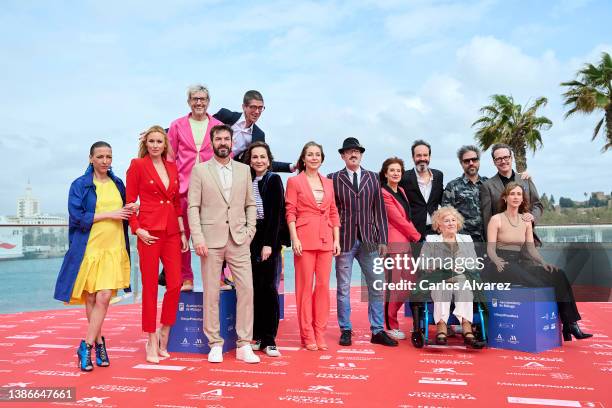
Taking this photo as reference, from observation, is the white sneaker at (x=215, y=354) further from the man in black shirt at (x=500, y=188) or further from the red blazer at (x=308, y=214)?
the man in black shirt at (x=500, y=188)

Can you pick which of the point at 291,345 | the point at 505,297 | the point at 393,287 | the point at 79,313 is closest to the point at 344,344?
the point at 291,345

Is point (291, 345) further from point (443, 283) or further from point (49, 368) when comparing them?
point (49, 368)

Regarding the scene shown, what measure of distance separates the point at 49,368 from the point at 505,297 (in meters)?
3.44

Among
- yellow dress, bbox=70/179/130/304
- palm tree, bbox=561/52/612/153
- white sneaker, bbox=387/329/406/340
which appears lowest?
white sneaker, bbox=387/329/406/340

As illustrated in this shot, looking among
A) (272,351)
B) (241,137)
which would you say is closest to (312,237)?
Answer: (272,351)

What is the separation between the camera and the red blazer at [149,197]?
3593 mm

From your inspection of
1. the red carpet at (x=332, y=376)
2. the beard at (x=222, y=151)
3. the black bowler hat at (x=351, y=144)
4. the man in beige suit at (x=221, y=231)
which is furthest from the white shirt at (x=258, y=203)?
the red carpet at (x=332, y=376)

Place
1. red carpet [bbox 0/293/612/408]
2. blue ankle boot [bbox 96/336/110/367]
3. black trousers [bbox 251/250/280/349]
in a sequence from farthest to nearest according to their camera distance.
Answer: black trousers [bbox 251/250/280/349], blue ankle boot [bbox 96/336/110/367], red carpet [bbox 0/293/612/408]

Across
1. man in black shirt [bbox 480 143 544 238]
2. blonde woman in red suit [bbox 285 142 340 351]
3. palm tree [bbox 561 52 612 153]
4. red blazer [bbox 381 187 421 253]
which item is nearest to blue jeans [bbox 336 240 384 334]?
blonde woman in red suit [bbox 285 142 340 351]

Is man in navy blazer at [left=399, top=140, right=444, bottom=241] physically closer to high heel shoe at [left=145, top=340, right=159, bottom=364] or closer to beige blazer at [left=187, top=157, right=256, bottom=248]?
beige blazer at [left=187, top=157, right=256, bottom=248]

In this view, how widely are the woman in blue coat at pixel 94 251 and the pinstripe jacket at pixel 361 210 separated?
1672 millimetres

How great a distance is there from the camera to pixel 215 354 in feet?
12.0

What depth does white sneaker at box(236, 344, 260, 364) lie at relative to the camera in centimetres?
361

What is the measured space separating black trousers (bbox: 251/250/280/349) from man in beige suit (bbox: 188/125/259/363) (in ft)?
0.68
